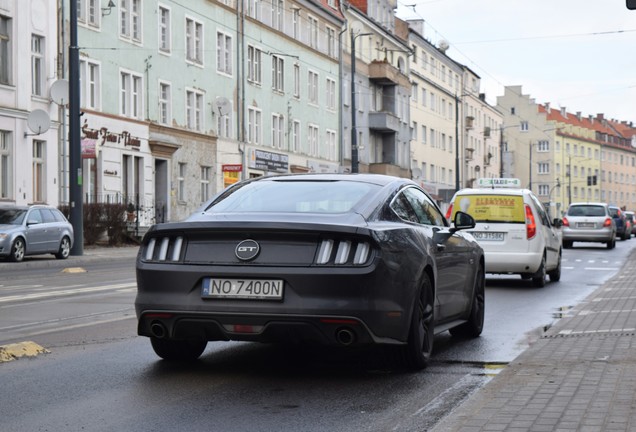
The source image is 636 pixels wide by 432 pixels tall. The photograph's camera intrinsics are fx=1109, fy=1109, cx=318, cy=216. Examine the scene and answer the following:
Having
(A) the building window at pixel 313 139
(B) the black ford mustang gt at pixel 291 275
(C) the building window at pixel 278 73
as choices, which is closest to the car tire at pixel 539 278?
(B) the black ford mustang gt at pixel 291 275

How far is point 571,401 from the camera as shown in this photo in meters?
6.23

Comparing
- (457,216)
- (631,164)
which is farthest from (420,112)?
(631,164)

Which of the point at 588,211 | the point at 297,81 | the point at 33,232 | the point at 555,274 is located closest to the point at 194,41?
the point at 297,81

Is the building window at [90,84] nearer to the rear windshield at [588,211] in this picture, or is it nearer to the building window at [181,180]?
the building window at [181,180]

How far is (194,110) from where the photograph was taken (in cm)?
4650

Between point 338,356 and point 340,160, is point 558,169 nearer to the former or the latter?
point 340,160

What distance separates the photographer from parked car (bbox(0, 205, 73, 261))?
2683 centimetres

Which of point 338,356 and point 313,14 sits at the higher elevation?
point 313,14

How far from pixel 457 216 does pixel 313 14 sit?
170 feet

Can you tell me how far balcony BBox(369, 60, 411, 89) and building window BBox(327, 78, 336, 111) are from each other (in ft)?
19.8

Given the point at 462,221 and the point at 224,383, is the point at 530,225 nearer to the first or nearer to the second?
the point at 462,221

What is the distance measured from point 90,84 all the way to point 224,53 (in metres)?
12.0

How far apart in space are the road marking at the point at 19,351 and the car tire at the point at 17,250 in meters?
18.6

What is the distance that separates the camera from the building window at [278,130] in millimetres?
55156
